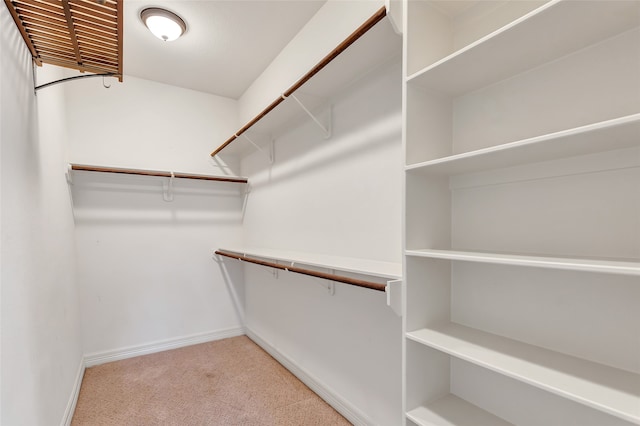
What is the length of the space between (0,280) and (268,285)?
1956 mm

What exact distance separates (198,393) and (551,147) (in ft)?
8.09

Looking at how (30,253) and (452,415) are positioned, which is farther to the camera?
(30,253)

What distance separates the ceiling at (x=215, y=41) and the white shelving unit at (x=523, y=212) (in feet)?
4.07

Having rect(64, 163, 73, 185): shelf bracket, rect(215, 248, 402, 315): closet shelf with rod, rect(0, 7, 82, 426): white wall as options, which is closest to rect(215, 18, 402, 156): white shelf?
rect(215, 248, 402, 315): closet shelf with rod

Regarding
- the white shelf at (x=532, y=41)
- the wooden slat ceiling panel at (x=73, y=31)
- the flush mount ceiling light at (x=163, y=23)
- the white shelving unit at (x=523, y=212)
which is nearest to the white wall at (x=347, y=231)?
the white shelving unit at (x=523, y=212)

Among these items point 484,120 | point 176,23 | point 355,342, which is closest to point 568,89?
point 484,120

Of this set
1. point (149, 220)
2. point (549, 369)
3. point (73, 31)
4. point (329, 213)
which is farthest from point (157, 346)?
point (549, 369)

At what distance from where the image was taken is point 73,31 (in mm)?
1105

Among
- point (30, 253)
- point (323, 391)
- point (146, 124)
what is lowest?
point (323, 391)

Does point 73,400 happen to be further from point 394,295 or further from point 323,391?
point 394,295

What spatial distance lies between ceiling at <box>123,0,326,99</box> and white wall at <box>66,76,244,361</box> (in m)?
0.32

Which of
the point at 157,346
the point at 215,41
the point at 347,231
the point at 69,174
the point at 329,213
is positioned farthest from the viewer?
the point at 157,346

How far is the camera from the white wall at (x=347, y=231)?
148 centimetres

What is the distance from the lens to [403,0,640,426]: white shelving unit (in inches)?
30.8
